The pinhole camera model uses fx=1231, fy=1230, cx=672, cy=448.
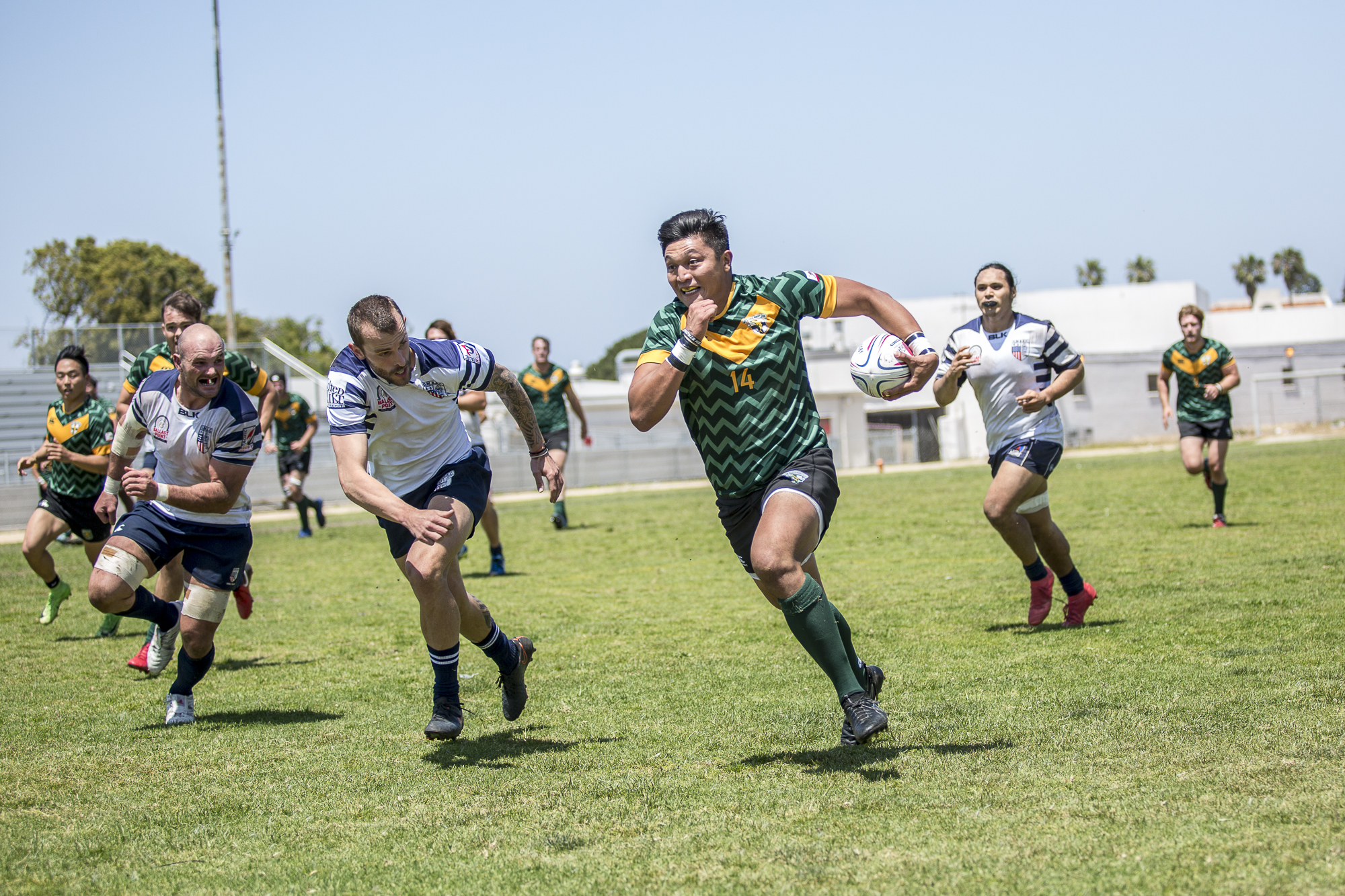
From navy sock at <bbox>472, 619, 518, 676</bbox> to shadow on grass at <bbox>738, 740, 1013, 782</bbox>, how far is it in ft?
4.50

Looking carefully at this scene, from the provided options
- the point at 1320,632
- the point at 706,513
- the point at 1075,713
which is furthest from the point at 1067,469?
the point at 1075,713

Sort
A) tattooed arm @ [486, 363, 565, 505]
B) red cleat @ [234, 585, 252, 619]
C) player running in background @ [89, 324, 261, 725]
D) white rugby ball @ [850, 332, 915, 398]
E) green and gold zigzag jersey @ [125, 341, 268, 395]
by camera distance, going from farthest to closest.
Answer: red cleat @ [234, 585, 252, 619], green and gold zigzag jersey @ [125, 341, 268, 395], player running in background @ [89, 324, 261, 725], tattooed arm @ [486, 363, 565, 505], white rugby ball @ [850, 332, 915, 398]

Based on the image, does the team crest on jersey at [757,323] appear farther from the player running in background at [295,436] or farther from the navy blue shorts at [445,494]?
the player running in background at [295,436]

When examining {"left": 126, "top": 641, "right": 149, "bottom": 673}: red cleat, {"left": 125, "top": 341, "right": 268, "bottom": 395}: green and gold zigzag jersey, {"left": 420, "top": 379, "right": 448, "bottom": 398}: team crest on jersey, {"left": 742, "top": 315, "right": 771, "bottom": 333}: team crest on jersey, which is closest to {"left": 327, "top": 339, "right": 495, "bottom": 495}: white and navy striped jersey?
{"left": 420, "top": 379, "right": 448, "bottom": 398}: team crest on jersey

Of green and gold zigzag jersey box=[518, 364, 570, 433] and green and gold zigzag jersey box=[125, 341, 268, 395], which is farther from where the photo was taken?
green and gold zigzag jersey box=[518, 364, 570, 433]

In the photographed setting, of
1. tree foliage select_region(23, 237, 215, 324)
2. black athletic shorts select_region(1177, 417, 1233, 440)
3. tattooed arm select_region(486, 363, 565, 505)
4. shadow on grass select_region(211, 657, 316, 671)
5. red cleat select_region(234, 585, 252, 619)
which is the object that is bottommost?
shadow on grass select_region(211, 657, 316, 671)

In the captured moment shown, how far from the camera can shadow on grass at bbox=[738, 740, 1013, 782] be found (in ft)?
14.8

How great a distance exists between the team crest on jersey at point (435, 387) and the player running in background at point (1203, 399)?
9567mm

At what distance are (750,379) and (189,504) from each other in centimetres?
299

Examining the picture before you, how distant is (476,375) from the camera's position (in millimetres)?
5602

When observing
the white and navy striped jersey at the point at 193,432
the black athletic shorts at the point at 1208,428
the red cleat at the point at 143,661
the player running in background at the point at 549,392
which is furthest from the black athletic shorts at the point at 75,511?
the black athletic shorts at the point at 1208,428

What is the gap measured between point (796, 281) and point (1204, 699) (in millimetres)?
2487

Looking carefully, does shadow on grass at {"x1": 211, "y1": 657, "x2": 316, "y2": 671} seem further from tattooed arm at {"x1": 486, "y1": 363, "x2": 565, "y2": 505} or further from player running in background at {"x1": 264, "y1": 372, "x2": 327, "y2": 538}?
player running in background at {"x1": 264, "y1": 372, "x2": 327, "y2": 538}

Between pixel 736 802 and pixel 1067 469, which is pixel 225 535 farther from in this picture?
pixel 1067 469
